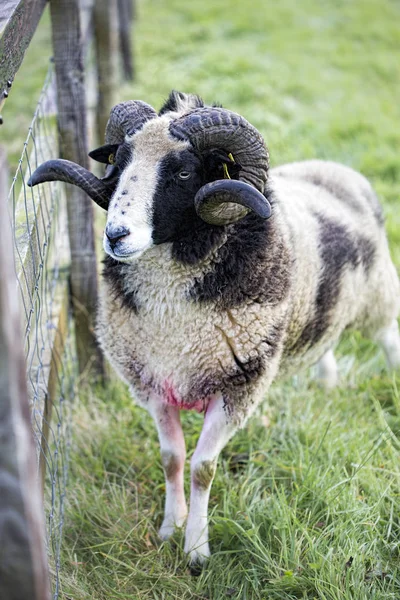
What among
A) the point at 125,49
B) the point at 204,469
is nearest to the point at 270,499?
the point at 204,469

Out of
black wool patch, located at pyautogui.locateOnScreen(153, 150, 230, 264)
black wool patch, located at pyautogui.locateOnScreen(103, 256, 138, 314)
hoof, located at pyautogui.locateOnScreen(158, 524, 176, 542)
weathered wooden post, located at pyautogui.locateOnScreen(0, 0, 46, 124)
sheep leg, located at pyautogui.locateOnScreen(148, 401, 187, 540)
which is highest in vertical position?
weathered wooden post, located at pyautogui.locateOnScreen(0, 0, 46, 124)

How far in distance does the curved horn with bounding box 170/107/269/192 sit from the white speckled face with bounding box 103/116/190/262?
0.05 meters

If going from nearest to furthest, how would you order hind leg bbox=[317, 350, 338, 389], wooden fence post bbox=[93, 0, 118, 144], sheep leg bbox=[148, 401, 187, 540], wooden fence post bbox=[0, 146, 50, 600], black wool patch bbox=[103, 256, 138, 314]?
wooden fence post bbox=[0, 146, 50, 600], black wool patch bbox=[103, 256, 138, 314], sheep leg bbox=[148, 401, 187, 540], hind leg bbox=[317, 350, 338, 389], wooden fence post bbox=[93, 0, 118, 144]

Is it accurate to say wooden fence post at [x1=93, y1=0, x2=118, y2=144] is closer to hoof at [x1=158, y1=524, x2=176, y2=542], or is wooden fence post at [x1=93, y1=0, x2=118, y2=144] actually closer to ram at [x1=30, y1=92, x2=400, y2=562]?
ram at [x1=30, y1=92, x2=400, y2=562]

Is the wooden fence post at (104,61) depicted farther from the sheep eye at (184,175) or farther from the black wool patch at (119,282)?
the sheep eye at (184,175)

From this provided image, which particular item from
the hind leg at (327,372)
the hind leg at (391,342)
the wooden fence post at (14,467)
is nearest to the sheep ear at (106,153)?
the wooden fence post at (14,467)

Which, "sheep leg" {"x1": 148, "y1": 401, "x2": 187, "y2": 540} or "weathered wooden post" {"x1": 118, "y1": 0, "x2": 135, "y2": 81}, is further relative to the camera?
"weathered wooden post" {"x1": 118, "y1": 0, "x2": 135, "y2": 81}

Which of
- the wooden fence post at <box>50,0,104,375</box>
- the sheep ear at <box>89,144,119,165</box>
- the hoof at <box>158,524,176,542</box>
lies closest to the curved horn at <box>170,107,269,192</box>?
the sheep ear at <box>89,144,119,165</box>

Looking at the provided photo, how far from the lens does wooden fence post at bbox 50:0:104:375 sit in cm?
328

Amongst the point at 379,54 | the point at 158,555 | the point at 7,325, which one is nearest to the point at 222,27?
the point at 379,54

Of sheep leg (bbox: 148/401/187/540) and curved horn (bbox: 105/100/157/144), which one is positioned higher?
curved horn (bbox: 105/100/157/144)

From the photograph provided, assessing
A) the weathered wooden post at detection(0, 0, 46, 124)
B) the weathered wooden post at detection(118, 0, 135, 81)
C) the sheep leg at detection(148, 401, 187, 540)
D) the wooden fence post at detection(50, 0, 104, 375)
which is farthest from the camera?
the weathered wooden post at detection(118, 0, 135, 81)

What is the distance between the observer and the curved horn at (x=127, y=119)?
2570 millimetres

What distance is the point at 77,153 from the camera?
11.3ft
